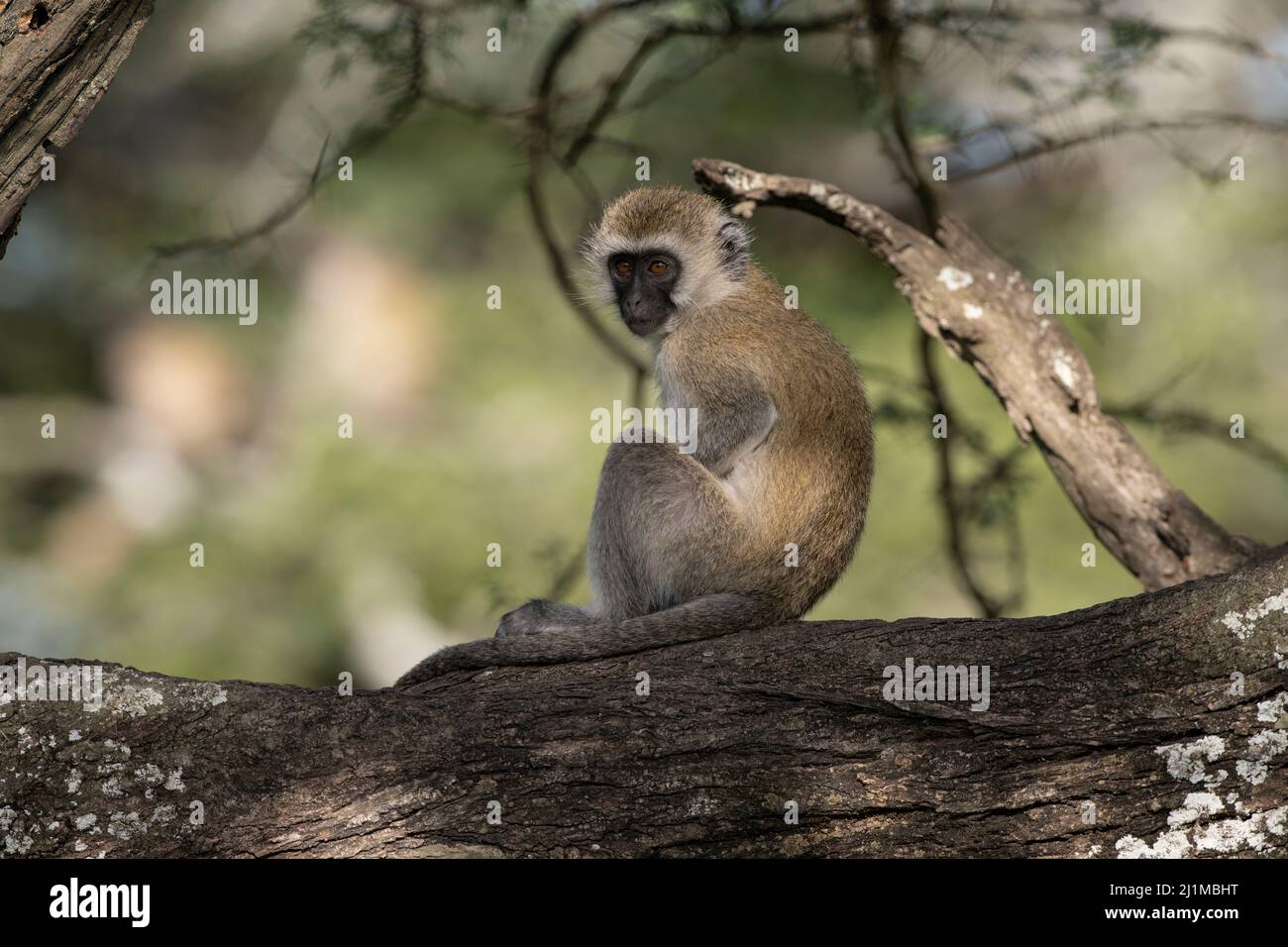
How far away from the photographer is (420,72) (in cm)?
677

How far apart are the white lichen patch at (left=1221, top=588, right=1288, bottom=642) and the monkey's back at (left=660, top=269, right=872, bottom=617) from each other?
176 centimetres

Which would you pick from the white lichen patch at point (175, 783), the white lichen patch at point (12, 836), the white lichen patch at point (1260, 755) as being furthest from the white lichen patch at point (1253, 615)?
the white lichen patch at point (12, 836)

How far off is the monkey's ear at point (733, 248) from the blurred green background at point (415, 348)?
2086 mm

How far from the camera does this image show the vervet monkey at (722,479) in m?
5.22

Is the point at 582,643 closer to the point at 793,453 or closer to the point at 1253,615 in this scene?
the point at 793,453

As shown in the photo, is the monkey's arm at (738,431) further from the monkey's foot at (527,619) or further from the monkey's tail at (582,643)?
the monkey's foot at (527,619)

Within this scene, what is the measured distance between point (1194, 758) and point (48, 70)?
160 inches

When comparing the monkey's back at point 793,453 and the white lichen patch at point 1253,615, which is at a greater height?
the monkey's back at point 793,453

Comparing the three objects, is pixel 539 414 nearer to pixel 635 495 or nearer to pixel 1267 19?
pixel 635 495

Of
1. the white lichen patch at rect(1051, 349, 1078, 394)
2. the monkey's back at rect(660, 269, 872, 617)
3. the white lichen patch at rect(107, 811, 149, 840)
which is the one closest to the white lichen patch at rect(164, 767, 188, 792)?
the white lichen patch at rect(107, 811, 149, 840)

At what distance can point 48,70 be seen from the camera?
13.0 feet

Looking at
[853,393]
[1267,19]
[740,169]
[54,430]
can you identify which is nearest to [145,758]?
[853,393]

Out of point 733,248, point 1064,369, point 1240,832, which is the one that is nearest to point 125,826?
point 1240,832

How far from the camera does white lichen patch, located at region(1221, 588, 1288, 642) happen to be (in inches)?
154
